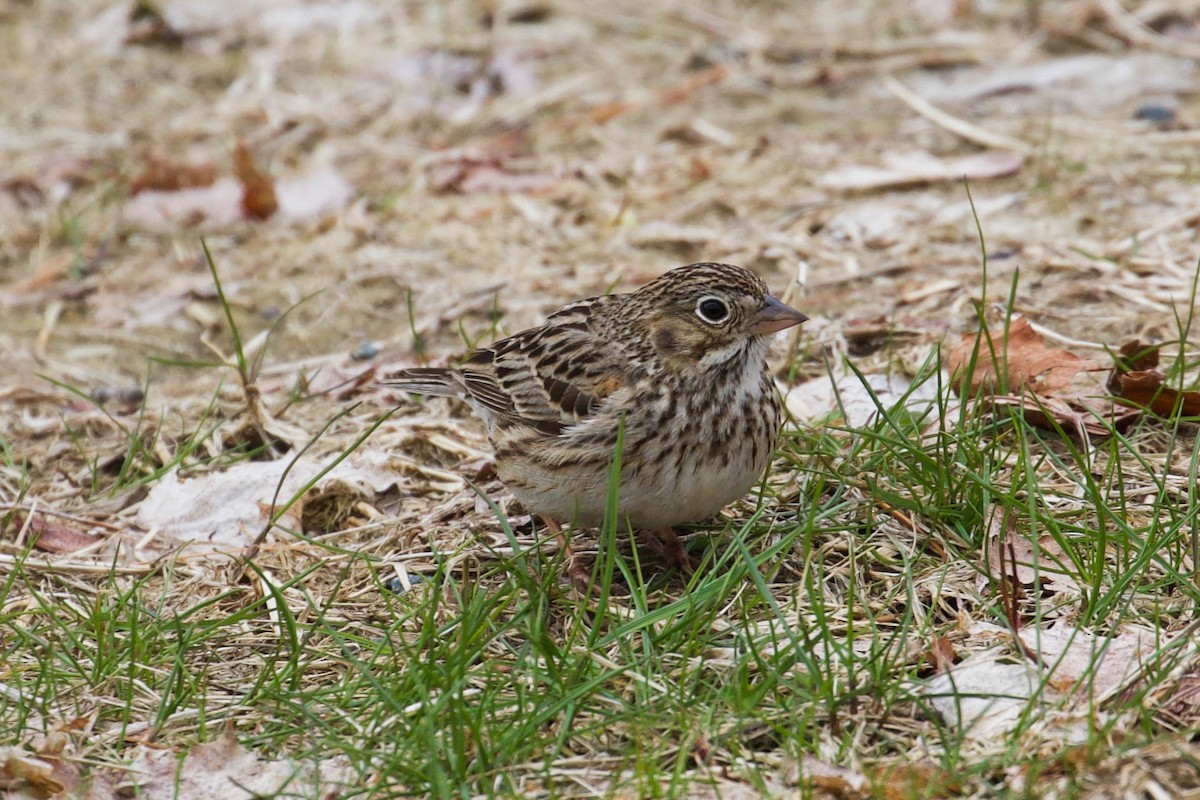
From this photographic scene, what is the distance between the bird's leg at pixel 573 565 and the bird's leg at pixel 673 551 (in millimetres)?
280

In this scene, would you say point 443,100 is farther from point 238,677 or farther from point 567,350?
point 238,677

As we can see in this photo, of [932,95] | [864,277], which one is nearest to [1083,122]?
[932,95]

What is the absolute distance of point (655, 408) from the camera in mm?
5051

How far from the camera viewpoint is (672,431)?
4.98 metres

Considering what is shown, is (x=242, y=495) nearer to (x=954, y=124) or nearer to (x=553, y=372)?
(x=553, y=372)

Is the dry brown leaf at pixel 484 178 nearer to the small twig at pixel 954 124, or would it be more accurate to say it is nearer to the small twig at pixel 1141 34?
the small twig at pixel 954 124

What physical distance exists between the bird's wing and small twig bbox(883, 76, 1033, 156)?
3860mm

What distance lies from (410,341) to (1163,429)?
12.0 feet

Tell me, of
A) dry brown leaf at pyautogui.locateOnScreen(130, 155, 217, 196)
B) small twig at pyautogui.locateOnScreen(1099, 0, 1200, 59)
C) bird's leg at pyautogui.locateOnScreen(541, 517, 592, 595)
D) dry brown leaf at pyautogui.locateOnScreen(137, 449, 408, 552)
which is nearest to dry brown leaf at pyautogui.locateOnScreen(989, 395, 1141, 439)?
bird's leg at pyautogui.locateOnScreen(541, 517, 592, 595)

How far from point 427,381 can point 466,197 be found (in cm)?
333

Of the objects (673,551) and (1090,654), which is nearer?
(1090,654)

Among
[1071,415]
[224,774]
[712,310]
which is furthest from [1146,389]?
[224,774]

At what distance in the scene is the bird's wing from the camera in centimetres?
523

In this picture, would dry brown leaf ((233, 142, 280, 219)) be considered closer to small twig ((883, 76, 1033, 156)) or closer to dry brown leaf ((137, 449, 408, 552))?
dry brown leaf ((137, 449, 408, 552))
